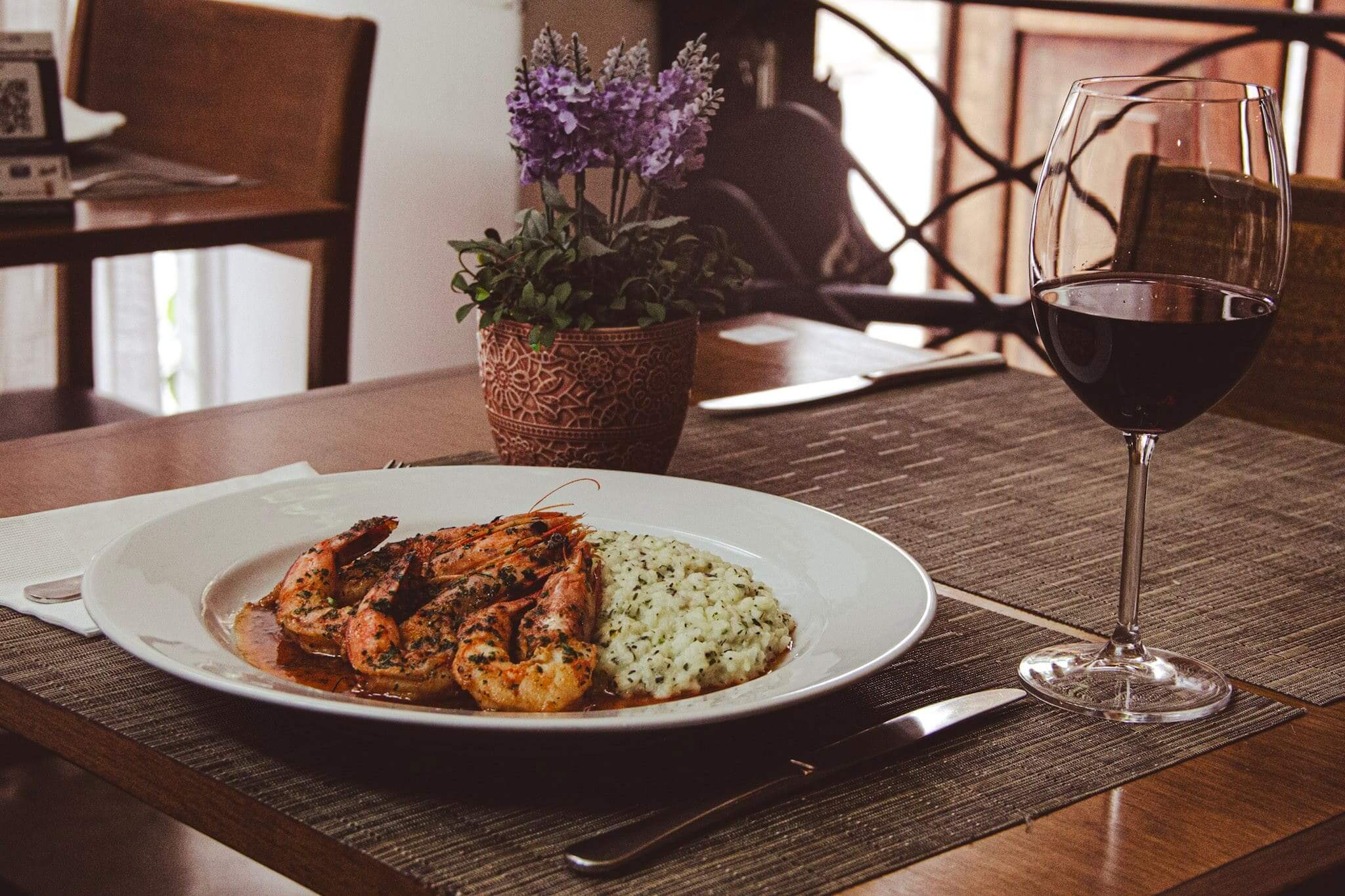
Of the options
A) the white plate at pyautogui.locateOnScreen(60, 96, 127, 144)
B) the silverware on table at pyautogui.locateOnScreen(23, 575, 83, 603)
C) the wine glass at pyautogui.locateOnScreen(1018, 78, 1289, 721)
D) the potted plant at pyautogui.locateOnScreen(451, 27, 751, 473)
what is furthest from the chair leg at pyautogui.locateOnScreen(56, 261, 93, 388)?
the wine glass at pyautogui.locateOnScreen(1018, 78, 1289, 721)

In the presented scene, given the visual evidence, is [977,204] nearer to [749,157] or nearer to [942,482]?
[749,157]

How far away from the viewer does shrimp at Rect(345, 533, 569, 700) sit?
66cm

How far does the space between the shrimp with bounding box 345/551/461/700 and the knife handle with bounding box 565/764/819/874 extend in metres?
0.13

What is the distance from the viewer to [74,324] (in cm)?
266

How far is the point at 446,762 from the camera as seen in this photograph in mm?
640

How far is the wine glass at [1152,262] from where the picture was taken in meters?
0.67

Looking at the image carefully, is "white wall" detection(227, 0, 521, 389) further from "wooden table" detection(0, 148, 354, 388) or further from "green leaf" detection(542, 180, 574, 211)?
"green leaf" detection(542, 180, 574, 211)

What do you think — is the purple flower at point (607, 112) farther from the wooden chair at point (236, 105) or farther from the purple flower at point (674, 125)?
the wooden chair at point (236, 105)

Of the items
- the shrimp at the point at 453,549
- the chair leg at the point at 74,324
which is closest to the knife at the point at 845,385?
the shrimp at the point at 453,549

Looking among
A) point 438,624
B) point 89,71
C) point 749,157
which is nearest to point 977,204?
point 749,157

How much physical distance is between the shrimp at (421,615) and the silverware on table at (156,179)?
1606 millimetres

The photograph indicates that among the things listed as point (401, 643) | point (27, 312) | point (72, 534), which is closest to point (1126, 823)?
point (401, 643)

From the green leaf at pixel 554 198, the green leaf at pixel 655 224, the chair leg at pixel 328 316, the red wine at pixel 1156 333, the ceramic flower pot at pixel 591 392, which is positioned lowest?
the chair leg at pixel 328 316

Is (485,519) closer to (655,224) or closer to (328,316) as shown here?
(655,224)
